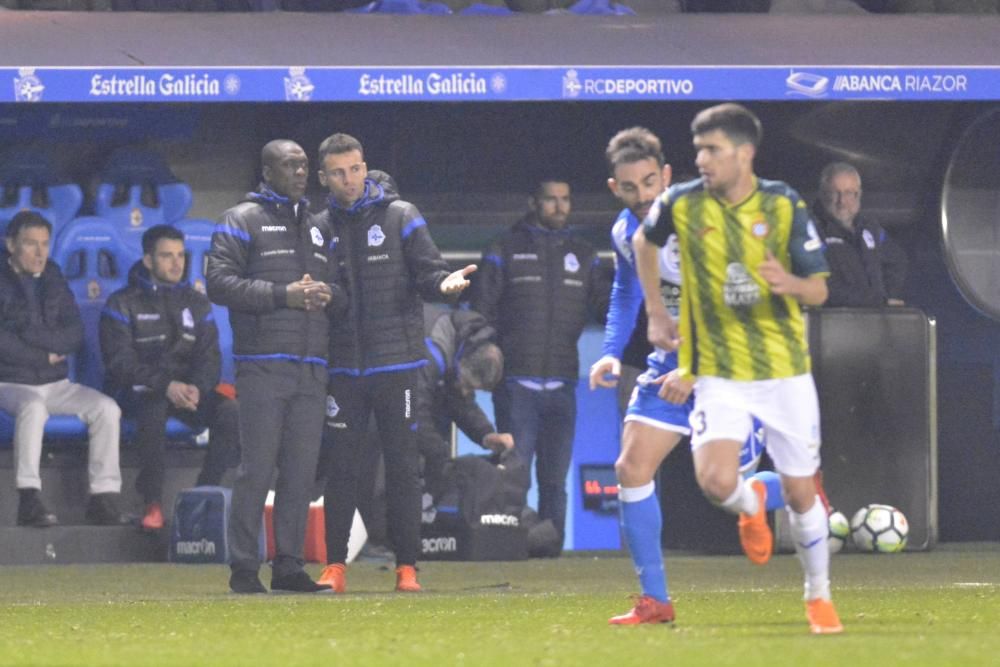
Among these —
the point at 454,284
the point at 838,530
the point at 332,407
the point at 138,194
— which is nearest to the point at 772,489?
the point at 454,284

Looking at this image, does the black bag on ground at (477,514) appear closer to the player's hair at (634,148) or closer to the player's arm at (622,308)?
the player's arm at (622,308)

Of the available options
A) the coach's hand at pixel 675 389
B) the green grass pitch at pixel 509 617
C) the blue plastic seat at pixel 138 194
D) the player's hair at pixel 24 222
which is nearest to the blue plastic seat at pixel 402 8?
the blue plastic seat at pixel 138 194

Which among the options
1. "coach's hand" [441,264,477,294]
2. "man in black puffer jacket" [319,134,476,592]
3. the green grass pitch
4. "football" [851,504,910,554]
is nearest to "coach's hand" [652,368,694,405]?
the green grass pitch

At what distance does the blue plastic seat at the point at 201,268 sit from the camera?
1325cm

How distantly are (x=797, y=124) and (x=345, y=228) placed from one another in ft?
16.5

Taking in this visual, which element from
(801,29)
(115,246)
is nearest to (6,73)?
(115,246)

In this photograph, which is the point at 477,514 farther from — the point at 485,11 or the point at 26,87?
the point at 26,87

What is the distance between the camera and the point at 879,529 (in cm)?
1223

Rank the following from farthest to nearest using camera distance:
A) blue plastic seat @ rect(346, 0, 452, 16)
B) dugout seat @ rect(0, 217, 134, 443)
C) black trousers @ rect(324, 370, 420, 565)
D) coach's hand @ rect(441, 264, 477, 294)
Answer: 1. blue plastic seat @ rect(346, 0, 452, 16)
2. dugout seat @ rect(0, 217, 134, 443)
3. black trousers @ rect(324, 370, 420, 565)
4. coach's hand @ rect(441, 264, 477, 294)

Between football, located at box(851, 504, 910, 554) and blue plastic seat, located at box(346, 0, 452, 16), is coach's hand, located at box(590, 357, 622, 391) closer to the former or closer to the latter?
football, located at box(851, 504, 910, 554)

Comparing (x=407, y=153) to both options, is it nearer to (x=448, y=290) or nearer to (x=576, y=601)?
(x=448, y=290)

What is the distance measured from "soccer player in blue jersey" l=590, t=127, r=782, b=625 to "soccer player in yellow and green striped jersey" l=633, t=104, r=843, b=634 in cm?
43

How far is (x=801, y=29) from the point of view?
13.2 metres

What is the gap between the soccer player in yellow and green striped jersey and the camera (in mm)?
6957
